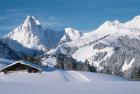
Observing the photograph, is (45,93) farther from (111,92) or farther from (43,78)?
(43,78)

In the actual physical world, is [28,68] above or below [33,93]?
above

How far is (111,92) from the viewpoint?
40094 mm

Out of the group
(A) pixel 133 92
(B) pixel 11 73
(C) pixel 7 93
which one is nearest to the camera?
(C) pixel 7 93

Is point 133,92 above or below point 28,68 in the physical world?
below

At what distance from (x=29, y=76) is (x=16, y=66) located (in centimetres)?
814

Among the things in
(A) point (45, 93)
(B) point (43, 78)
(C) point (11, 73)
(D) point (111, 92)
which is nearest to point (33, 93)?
(A) point (45, 93)

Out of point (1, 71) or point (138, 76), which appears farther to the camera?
point (138, 76)

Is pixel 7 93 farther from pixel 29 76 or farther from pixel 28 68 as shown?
pixel 28 68

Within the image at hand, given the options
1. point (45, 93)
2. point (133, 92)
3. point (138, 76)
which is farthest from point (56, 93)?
point (138, 76)

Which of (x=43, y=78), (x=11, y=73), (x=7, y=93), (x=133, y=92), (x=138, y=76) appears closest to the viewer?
(x=7, y=93)

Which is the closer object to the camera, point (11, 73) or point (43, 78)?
point (43, 78)

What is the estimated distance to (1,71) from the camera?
246ft

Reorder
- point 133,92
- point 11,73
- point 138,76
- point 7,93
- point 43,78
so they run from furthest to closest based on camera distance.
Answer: point 138,76 → point 11,73 → point 43,78 → point 133,92 → point 7,93

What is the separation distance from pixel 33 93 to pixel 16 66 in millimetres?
39096
